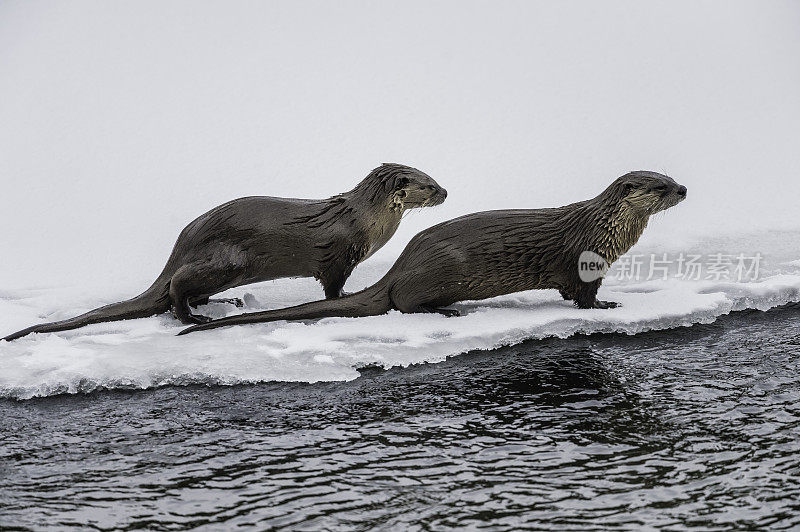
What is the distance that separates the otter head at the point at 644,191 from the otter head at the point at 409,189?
858mm

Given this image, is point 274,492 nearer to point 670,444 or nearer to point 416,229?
point 670,444

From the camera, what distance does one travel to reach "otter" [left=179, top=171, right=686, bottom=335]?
4.64 meters

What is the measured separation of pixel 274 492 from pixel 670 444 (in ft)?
4.10

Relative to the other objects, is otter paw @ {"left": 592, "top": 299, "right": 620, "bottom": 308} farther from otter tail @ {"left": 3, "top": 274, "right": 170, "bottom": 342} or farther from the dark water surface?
otter tail @ {"left": 3, "top": 274, "right": 170, "bottom": 342}

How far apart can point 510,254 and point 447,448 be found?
5.16 feet

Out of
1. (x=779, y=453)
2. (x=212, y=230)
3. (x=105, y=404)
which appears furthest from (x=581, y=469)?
(x=212, y=230)

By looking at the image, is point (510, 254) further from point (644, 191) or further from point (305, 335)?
point (305, 335)

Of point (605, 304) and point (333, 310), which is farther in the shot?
point (605, 304)

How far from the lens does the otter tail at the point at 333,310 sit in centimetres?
456

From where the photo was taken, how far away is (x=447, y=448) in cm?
324

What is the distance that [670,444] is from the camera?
10.5 feet

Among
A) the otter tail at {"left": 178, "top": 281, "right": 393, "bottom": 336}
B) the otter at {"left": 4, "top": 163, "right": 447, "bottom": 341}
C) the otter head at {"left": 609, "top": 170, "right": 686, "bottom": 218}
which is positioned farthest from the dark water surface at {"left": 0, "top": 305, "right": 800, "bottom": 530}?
the otter at {"left": 4, "top": 163, "right": 447, "bottom": 341}

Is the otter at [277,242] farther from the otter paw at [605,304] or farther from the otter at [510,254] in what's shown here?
the otter paw at [605,304]

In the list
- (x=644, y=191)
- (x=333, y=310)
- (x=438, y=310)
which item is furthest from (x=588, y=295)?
(x=333, y=310)
